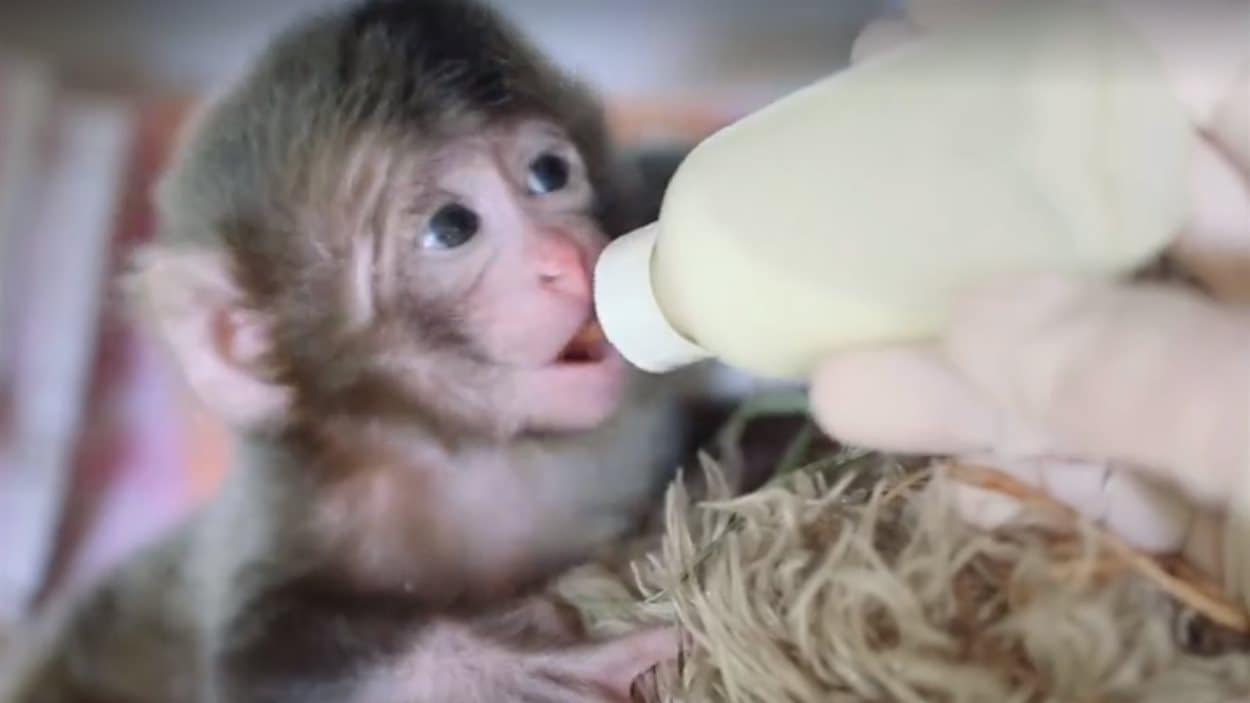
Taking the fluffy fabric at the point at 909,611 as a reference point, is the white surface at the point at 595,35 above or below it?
above

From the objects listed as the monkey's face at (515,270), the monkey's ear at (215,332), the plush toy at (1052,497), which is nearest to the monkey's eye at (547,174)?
the monkey's face at (515,270)

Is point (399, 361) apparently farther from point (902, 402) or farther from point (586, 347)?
point (902, 402)

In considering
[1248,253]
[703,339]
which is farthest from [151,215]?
[1248,253]

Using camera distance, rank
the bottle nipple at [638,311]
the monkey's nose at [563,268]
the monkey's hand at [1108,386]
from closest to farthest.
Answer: the monkey's hand at [1108,386] < the bottle nipple at [638,311] < the monkey's nose at [563,268]

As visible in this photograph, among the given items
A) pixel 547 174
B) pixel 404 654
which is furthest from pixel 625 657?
pixel 547 174

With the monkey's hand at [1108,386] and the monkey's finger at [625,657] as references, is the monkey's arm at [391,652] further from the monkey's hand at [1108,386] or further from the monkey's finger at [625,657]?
the monkey's hand at [1108,386]

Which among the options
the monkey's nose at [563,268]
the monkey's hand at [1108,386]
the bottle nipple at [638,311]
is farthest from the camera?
the monkey's nose at [563,268]

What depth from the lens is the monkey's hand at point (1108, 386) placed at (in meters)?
0.34

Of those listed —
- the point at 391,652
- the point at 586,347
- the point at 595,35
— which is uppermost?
the point at 595,35

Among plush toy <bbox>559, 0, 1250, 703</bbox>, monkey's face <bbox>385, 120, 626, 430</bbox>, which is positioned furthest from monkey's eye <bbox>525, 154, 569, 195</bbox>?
plush toy <bbox>559, 0, 1250, 703</bbox>

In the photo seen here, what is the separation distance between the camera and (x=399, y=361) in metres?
0.65

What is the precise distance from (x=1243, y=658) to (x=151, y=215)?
0.49m

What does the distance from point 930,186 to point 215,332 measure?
0.36 metres

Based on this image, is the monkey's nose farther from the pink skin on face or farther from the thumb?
the thumb
